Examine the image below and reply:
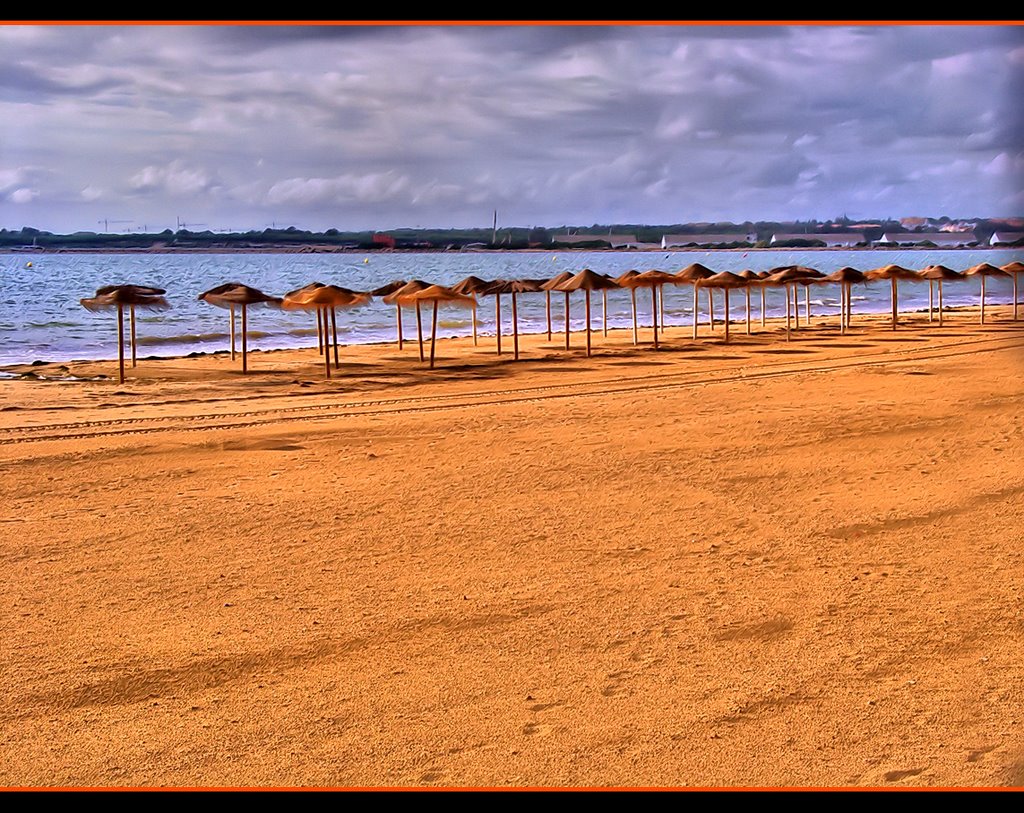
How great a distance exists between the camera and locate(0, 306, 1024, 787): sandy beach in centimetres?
352

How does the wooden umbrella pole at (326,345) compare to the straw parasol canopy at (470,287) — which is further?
the straw parasol canopy at (470,287)

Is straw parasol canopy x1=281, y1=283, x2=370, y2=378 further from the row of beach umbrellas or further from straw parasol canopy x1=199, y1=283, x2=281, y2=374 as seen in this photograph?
straw parasol canopy x1=199, y1=283, x2=281, y2=374

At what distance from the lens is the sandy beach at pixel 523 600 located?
352cm

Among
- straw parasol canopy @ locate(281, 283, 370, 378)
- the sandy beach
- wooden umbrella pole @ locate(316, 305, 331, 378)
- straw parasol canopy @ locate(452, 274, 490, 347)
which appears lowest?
the sandy beach

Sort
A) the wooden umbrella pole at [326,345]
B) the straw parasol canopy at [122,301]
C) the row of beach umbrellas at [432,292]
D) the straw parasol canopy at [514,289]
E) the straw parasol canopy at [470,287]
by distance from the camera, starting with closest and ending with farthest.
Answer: the straw parasol canopy at [122,301]
the wooden umbrella pole at [326,345]
the row of beach umbrellas at [432,292]
the straw parasol canopy at [470,287]
the straw parasol canopy at [514,289]

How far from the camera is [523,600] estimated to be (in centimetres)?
502

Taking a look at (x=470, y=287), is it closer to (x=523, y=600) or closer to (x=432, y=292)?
(x=432, y=292)

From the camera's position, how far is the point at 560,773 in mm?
3357

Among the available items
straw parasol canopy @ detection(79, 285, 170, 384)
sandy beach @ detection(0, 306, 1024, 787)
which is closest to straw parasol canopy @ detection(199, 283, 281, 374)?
straw parasol canopy @ detection(79, 285, 170, 384)

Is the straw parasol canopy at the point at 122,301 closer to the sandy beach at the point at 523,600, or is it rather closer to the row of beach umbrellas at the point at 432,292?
the row of beach umbrellas at the point at 432,292

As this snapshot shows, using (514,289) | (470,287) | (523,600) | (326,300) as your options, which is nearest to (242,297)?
(326,300)

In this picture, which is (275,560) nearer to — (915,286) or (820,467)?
(820,467)

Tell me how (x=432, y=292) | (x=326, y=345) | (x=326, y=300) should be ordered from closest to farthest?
1. (x=326, y=345)
2. (x=326, y=300)
3. (x=432, y=292)

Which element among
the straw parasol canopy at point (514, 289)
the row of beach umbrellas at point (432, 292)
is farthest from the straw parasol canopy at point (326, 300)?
the straw parasol canopy at point (514, 289)
